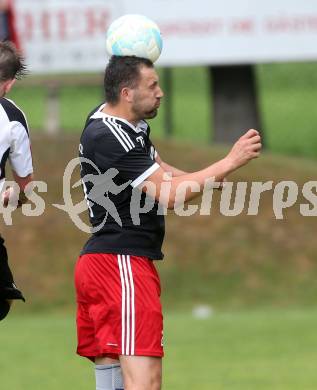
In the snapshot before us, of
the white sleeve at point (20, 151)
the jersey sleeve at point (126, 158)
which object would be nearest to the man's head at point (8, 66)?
the white sleeve at point (20, 151)

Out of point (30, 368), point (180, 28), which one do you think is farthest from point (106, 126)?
point (180, 28)

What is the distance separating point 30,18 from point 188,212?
3.78 m

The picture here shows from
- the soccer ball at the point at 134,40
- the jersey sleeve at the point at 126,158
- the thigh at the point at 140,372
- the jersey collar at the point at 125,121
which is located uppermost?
the soccer ball at the point at 134,40

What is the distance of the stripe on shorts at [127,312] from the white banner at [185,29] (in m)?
10.8

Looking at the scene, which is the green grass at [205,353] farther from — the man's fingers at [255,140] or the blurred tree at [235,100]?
the blurred tree at [235,100]

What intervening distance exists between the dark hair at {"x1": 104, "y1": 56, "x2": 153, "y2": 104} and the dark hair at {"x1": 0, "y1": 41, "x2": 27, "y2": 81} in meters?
0.50

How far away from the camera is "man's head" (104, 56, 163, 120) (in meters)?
6.99

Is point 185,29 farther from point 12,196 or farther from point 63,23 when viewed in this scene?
point 12,196

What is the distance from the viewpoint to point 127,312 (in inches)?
276

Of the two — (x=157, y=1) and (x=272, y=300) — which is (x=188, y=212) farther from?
(x=157, y=1)

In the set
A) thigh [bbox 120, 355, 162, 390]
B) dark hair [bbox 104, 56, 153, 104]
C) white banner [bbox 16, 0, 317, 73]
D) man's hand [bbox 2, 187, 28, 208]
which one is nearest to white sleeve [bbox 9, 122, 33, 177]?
man's hand [bbox 2, 187, 28, 208]

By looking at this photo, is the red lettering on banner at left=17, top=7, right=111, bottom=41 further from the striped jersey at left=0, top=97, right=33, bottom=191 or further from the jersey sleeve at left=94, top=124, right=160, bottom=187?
the jersey sleeve at left=94, top=124, right=160, bottom=187

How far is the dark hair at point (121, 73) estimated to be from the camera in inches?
275

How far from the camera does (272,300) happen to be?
49.4 feet
